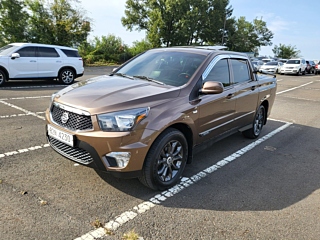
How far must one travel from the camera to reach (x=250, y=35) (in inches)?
2547

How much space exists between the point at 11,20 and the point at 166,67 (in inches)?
876

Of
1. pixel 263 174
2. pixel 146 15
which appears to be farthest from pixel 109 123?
pixel 146 15

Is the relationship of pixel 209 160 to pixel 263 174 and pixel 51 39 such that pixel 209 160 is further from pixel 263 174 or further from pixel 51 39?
pixel 51 39

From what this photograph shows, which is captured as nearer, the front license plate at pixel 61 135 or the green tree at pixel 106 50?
the front license plate at pixel 61 135

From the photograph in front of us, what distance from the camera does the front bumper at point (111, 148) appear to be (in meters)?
2.82

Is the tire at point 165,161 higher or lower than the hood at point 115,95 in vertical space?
lower

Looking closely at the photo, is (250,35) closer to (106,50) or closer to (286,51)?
(286,51)

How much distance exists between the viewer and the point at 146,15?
4178 cm

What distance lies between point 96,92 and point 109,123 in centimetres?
59

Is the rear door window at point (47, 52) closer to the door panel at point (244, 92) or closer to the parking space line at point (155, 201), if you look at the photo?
the door panel at point (244, 92)

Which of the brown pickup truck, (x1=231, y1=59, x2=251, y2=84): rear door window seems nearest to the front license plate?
the brown pickup truck

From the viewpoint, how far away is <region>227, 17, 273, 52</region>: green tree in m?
54.5

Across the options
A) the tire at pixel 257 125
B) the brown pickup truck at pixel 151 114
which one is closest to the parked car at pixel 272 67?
the tire at pixel 257 125

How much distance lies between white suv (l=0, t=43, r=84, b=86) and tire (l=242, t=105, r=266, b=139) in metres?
8.51
